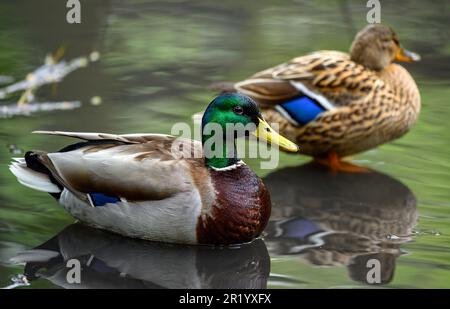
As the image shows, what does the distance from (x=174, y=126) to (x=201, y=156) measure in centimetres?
172

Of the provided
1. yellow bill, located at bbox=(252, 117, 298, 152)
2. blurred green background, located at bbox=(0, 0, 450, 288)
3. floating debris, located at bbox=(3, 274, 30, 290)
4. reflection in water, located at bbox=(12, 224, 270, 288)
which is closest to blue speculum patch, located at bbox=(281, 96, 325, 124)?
blurred green background, located at bbox=(0, 0, 450, 288)

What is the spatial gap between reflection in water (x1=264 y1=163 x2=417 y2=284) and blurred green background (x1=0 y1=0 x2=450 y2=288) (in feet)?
0.31

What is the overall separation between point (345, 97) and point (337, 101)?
2.6 inches

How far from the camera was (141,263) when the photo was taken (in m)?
5.74

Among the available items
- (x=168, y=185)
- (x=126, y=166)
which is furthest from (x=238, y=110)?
(x=126, y=166)

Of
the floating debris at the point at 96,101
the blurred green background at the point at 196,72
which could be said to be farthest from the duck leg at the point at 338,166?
the floating debris at the point at 96,101

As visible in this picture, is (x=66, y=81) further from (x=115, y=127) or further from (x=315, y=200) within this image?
(x=315, y=200)

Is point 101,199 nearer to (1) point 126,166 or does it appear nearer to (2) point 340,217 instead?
(1) point 126,166

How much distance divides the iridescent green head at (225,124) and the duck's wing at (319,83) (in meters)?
1.34

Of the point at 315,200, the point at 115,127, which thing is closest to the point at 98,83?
the point at 115,127

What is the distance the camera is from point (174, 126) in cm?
783

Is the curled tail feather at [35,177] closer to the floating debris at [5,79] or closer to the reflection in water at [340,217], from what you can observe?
the reflection in water at [340,217]

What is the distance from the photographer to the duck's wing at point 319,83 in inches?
289

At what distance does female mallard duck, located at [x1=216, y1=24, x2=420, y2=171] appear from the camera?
732cm
